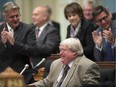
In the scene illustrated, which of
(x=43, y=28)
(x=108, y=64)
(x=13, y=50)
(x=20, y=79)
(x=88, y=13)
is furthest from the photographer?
(x=88, y=13)

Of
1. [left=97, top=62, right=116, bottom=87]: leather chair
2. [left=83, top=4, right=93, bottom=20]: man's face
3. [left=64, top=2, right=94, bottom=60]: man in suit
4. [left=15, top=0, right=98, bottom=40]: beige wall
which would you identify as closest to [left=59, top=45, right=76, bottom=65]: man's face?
[left=97, top=62, right=116, bottom=87]: leather chair

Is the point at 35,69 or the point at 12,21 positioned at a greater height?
the point at 12,21

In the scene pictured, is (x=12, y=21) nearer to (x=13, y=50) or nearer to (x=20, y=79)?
Result: (x=13, y=50)

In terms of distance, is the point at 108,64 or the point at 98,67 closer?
the point at 98,67

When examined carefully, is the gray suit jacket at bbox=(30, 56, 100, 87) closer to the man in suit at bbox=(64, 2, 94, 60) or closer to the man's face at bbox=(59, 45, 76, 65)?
the man's face at bbox=(59, 45, 76, 65)

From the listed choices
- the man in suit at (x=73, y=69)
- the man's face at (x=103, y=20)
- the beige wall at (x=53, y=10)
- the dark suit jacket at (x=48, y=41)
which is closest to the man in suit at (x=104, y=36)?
the man's face at (x=103, y=20)

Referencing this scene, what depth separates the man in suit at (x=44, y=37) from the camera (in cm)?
457

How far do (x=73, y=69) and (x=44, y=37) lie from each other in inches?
50.4

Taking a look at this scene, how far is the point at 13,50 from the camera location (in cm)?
407

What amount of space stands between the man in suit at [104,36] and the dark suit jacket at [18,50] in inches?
40.6

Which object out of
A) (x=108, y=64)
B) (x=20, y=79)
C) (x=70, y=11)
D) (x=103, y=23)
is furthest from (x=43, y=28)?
(x=20, y=79)

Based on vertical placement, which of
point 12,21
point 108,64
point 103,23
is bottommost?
point 108,64

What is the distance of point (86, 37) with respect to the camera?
5168 millimetres

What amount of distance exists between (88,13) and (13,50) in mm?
2506
